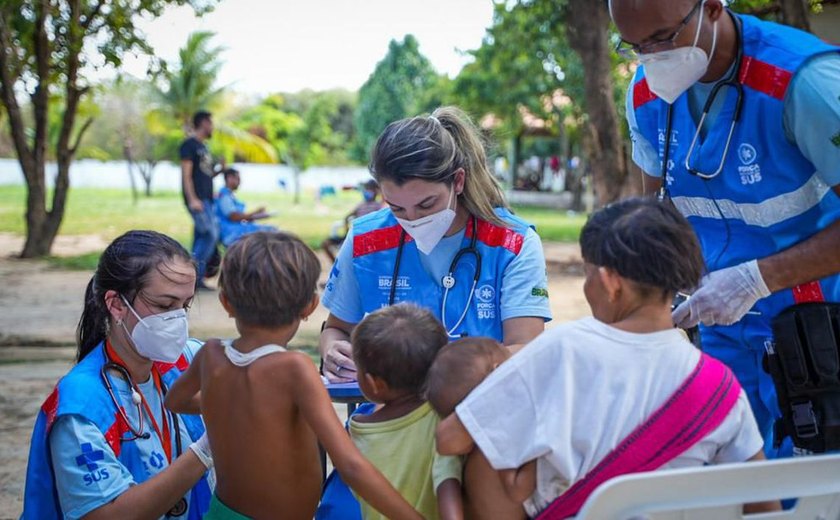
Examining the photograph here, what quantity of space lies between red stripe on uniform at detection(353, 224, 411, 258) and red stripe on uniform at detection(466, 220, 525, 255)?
0.25m

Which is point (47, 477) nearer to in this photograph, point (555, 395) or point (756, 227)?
point (555, 395)

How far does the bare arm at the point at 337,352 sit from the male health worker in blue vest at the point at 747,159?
0.98 meters

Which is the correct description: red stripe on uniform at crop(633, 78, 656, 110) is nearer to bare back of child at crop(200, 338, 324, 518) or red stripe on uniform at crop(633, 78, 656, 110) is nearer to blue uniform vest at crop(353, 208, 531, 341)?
blue uniform vest at crop(353, 208, 531, 341)

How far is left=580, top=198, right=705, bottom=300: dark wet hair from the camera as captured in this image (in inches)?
70.6

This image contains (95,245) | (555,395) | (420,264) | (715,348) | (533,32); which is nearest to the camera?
(555,395)

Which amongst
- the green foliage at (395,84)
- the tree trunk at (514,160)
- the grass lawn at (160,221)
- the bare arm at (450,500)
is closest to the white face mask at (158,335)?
the bare arm at (450,500)

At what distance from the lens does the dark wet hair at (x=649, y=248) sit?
1792 mm

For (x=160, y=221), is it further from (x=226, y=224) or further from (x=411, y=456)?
(x=411, y=456)

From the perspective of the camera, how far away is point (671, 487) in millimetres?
1549

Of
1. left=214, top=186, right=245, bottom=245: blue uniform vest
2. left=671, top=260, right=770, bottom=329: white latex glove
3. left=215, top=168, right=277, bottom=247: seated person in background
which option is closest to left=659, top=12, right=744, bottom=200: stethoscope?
left=671, top=260, right=770, bottom=329: white latex glove

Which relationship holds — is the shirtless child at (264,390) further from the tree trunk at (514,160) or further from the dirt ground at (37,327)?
the tree trunk at (514,160)

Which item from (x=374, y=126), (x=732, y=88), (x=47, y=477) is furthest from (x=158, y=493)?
(x=374, y=126)

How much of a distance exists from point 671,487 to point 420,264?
148cm

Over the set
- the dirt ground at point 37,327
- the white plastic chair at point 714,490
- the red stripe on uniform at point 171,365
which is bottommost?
the dirt ground at point 37,327
